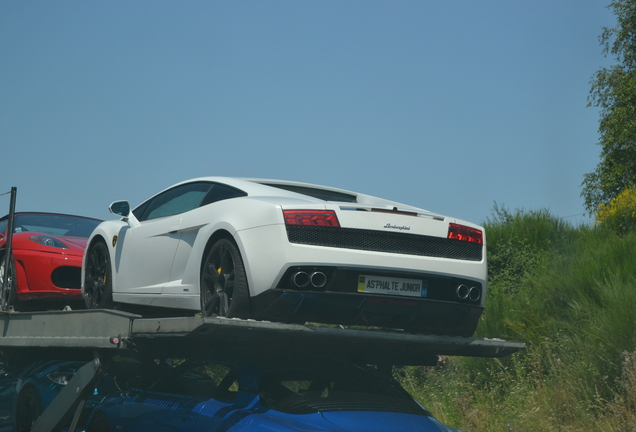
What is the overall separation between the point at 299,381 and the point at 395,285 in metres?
0.96

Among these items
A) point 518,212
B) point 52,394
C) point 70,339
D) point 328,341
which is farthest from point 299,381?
A: point 518,212

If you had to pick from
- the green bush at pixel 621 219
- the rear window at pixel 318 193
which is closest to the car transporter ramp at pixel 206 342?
the rear window at pixel 318 193

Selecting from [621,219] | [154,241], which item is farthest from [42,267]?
[621,219]

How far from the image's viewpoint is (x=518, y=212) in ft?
48.6

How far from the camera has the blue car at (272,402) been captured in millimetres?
4054

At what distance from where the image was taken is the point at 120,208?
22.7 ft

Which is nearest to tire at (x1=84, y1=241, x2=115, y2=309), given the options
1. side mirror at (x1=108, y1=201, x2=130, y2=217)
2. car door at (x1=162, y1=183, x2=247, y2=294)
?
side mirror at (x1=108, y1=201, x2=130, y2=217)

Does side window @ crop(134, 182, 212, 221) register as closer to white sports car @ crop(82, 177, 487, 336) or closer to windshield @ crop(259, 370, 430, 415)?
white sports car @ crop(82, 177, 487, 336)

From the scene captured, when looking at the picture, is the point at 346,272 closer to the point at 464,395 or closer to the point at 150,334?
the point at 150,334

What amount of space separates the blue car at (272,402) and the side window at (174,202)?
5.31 ft

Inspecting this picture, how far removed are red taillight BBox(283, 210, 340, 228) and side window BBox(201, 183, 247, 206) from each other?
0.90 meters

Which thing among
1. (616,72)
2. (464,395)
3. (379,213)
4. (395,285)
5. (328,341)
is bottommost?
(464,395)

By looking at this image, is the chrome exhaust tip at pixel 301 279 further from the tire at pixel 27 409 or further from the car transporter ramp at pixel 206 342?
the tire at pixel 27 409

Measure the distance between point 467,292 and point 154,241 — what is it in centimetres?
279
